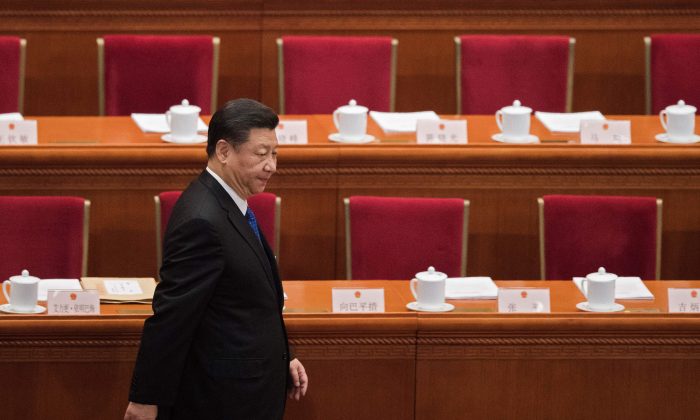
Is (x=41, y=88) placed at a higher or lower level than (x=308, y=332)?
higher

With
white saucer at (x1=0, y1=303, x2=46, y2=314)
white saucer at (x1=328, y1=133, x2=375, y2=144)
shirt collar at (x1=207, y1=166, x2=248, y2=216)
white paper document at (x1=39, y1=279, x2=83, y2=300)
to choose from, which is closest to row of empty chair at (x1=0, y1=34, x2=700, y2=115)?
white saucer at (x1=328, y1=133, x2=375, y2=144)

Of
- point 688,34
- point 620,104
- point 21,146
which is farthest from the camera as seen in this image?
point 620,104

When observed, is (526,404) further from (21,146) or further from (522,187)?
(21,146)

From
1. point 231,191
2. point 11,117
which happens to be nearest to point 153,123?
point 11,117

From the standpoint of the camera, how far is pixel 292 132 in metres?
2.99

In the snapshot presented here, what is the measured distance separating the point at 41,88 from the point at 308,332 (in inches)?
68.1

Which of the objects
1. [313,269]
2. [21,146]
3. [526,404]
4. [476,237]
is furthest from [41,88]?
[526,404]

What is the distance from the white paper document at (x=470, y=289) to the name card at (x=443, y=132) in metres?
0.57

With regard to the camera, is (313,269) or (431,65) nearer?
(313,269)

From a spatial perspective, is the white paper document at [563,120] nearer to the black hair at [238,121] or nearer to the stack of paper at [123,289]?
the stack of paper at [123,289]

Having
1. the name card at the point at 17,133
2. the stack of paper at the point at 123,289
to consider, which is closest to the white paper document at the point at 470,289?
the stack of paper at the point at 123,289

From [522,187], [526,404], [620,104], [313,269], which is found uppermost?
[620,104]

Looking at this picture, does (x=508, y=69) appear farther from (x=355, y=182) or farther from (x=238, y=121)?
(x=238, y=121)

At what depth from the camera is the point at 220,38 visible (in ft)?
12.2
